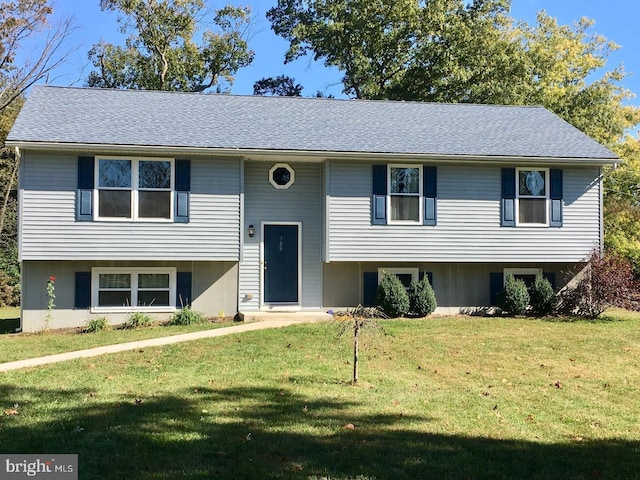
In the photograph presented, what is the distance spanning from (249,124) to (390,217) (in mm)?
4359

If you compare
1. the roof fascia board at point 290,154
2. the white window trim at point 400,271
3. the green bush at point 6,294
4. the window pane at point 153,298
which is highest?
the roof fascia board at point 290,154

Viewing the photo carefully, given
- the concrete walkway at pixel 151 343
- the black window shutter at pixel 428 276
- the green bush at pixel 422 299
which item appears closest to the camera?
the concrete walkway at pixel 151 343

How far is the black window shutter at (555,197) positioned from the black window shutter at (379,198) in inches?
169

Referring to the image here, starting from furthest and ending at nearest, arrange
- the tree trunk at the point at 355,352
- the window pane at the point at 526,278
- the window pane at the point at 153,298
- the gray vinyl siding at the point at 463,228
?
1. the window pane at the point at 526,278
2. the gray vinyl siding at the point at 463,228
3. the window pane at the point at 153,298
4. the tree trunk at the point at 355,352

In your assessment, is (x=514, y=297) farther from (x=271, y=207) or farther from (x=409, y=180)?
(x=271, y=207)

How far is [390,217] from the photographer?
13242 mm

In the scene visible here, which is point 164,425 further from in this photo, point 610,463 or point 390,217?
point 390,217

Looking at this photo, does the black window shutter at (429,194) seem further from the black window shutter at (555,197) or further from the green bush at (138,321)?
the green bush at (138,321)

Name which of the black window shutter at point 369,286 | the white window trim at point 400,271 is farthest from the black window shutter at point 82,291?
the white window trim at point 400,271

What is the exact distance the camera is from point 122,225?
12.2m

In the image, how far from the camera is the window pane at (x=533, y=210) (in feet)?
45.3

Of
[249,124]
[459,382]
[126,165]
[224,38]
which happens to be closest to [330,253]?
[249,124]

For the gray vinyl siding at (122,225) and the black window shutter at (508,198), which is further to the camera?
the black window shutter at (508,198)

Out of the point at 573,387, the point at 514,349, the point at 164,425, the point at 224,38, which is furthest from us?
the point at 224,38
